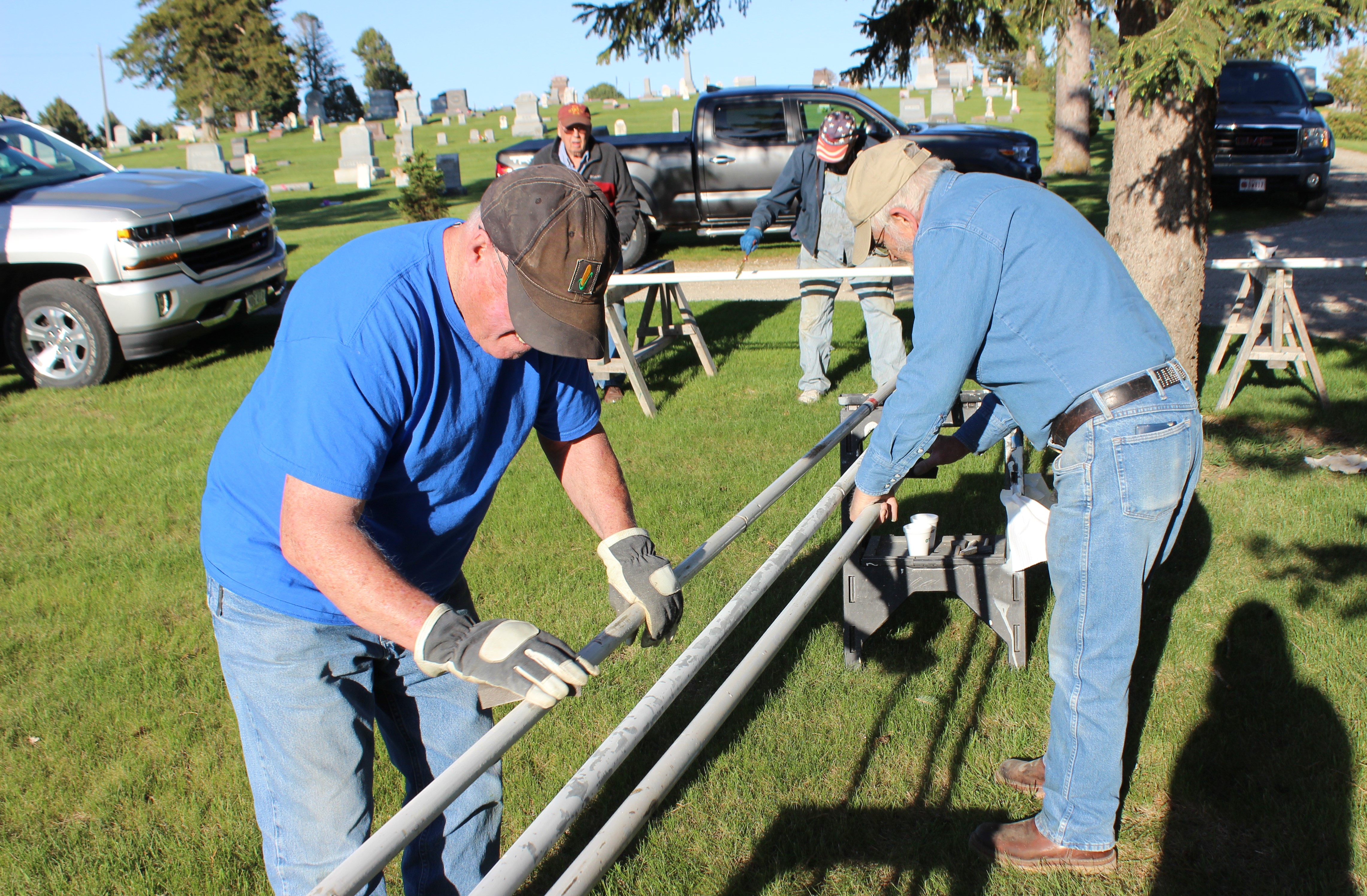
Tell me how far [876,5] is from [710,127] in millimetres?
6387

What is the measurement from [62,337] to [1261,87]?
16.6m

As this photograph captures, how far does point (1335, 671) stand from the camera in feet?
11.8

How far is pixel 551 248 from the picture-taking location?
1721mm

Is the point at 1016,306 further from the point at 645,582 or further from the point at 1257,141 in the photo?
the point at 1257,141

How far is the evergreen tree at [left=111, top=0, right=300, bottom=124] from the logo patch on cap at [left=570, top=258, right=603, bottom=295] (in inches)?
2509

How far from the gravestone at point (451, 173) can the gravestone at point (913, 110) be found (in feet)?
42.8

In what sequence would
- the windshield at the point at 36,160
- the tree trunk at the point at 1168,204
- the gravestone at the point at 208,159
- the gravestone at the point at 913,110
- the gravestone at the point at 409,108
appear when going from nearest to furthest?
1. the tree trunk at the point at 1168,204
2. the windshield at the point at 36,160
3. the gravestone at the point at 913,110
4. the gravestone at the point at 208,159
5. the gravestone at the point at 409,108

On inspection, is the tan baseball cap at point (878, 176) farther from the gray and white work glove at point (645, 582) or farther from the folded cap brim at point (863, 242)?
→ the gray and white work glove at point (645, 582)

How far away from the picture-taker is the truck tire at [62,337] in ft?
27.1

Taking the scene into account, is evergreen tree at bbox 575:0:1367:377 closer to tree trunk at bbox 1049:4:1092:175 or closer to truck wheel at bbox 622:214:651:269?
truck wheel at bbox 622:214:651:269

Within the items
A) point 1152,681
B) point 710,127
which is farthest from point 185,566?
point 710,127

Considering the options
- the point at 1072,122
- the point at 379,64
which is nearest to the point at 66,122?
the point at 379,64

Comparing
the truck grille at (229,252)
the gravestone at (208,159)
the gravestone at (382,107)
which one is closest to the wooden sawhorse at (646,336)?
the truck grille at (229,252)

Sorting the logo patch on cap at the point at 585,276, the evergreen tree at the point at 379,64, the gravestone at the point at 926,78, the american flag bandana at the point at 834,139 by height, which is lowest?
the logo patch on cap at the point at 585,276
